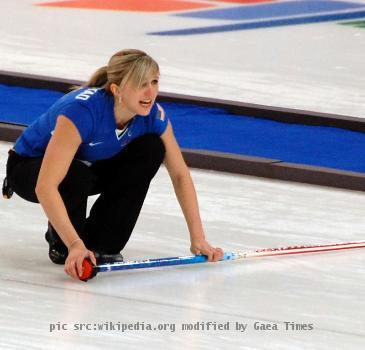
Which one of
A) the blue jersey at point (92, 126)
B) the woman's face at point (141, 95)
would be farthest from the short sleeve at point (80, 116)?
the woman's face at point (141, 95)

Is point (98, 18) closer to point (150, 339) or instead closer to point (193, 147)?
point (193, 147)

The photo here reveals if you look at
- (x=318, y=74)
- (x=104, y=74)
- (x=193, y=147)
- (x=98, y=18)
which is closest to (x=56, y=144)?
(x=104, y=74)

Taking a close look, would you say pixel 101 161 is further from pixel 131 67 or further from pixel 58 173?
pixel 131 67

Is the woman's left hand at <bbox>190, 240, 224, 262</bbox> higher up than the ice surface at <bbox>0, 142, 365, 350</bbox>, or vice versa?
the woman's left hand at <bbox>190, 240, 224, 262</bbox>

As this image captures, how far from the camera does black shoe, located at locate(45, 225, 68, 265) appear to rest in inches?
175

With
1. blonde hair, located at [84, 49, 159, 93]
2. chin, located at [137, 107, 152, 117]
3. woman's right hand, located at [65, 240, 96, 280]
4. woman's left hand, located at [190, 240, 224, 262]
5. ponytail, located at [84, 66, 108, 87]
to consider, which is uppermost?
blonde hair, located at [84, 49, 159, 93]

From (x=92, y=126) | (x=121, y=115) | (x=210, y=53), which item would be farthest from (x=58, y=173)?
(x=210, y=53)

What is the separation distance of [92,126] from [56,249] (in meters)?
0.44

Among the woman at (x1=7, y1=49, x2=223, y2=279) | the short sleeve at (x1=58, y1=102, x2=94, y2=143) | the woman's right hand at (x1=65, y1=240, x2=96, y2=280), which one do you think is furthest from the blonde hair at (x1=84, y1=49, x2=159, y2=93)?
the woman's right hand at (x1=65, y1=240, x2=96, y2=280)

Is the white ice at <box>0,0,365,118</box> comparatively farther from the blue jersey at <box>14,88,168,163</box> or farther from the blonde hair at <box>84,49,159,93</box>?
the blonde hair at <box>84,49,159,93</box>

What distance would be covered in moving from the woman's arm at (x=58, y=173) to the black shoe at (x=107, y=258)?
295 millimetres

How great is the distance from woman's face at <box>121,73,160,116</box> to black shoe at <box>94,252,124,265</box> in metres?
0.51

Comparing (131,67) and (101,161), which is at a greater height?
(131,67)

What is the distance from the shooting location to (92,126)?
14.0 ft
